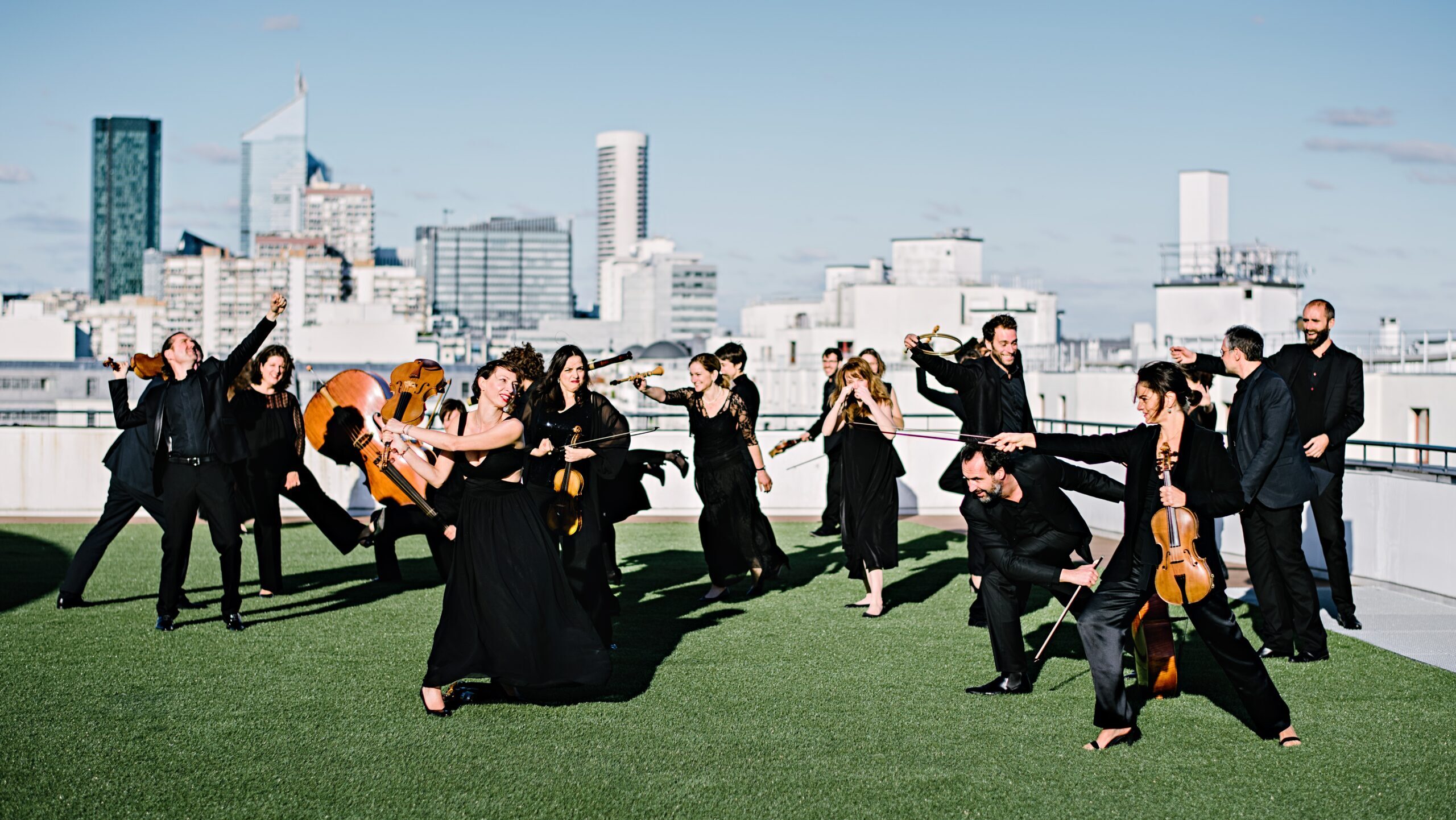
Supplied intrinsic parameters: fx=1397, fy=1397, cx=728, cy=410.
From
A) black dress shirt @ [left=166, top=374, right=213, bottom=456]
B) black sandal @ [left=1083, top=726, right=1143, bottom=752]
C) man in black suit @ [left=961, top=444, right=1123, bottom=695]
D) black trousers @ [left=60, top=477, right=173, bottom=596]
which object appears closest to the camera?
black sandal @ [left=1083, top=726, right=1143, bottom=752]

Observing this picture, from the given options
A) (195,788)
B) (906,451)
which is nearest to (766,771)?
(195,788)

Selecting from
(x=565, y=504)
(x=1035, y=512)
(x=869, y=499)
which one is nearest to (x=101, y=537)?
(x=565, y=504)

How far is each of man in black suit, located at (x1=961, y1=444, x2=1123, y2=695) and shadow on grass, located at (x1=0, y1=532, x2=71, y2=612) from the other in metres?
6.82

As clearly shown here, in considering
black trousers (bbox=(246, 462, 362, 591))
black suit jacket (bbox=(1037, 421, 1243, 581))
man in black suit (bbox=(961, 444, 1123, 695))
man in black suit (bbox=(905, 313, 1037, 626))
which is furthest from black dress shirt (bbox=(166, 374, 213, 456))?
black suit jacket (bbox=(1037, 421, 1243, 581))

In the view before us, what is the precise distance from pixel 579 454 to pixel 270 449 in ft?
11.0

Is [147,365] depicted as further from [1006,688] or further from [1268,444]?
[1268,444]

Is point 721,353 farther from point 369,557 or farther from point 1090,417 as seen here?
point 1090,417

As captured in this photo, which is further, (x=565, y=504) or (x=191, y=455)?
(x=191, y=455)

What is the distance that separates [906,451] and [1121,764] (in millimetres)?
11258

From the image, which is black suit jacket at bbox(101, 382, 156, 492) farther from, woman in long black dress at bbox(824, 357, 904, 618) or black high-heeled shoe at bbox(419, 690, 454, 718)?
woman in long black dress at bbox(824, 357, 904, 618)

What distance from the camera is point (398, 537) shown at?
10.9m

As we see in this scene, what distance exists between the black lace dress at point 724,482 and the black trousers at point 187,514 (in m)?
3.04

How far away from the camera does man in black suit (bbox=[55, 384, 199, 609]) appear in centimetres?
943

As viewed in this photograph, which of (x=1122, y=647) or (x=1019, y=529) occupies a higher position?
(x=1019, y=529)
